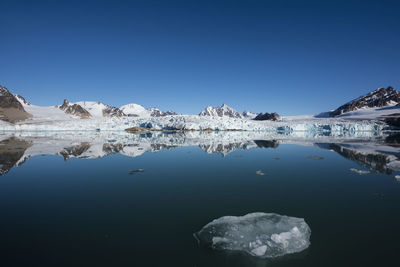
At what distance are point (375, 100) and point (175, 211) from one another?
188 metres

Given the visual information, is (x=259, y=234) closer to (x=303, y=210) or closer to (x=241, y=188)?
(x=303, y=210)

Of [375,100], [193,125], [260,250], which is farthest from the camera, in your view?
[375,100]

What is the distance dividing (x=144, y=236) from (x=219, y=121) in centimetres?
5698

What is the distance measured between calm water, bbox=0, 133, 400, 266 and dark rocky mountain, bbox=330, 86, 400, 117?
15428cm

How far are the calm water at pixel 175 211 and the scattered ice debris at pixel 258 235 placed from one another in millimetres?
183

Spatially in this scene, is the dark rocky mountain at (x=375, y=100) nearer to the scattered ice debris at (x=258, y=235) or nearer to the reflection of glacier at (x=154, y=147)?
the reflection of glacier at (x=154, y=147)

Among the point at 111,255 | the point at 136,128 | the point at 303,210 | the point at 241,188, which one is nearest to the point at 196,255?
the point at 111,255

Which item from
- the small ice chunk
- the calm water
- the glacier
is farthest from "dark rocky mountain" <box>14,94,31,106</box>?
the small ice chunk

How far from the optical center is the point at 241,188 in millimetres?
7758

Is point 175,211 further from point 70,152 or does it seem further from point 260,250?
point 70,152

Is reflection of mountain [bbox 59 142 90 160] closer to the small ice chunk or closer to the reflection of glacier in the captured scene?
the reflection of glacier

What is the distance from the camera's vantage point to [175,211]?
5.71 meters

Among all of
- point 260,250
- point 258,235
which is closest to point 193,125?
point 258,235

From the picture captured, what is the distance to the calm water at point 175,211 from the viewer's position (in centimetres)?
381
